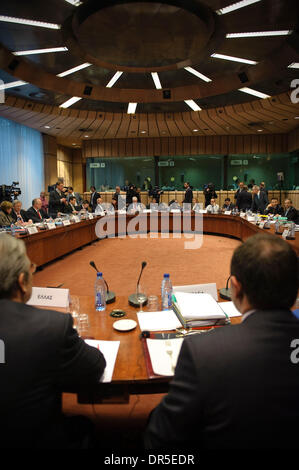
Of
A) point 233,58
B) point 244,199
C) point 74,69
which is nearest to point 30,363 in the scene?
point 233,58

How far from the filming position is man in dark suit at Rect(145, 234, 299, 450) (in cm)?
71

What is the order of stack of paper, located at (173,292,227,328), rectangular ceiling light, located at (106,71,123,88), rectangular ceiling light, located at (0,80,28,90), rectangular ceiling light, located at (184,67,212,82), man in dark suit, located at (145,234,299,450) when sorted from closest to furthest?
man in dark suit, located at (145,234,299,450), stack of paper, located at (173,292,227,328), rectangular ceiling light, located at (184,67,212,82), rectangular ceiling light, located at (106,71,123,88), rectangular ceiling light, located at (0,80,28,90)

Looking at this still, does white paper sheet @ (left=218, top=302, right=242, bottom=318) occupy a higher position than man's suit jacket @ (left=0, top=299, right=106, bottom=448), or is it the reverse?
man's suit jacket @ (left=0, top=299, right=106, bottom=448)

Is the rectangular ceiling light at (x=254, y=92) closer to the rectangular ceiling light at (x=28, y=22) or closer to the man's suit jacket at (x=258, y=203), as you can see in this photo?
the man's suit jacket at (x=258, y=203)

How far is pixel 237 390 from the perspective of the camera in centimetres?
71

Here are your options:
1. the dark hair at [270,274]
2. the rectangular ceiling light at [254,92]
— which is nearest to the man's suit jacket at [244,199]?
the rectangular ceiling light at [254,92]

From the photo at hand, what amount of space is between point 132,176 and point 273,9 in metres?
10.2

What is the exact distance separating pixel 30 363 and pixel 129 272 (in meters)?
4.13

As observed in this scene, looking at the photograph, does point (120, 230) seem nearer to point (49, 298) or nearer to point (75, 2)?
point (75, 2)

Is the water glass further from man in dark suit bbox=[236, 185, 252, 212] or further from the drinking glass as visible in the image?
man in dark suit bbox=[236, 185, 252, 212]

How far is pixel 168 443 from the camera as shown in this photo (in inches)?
30.8

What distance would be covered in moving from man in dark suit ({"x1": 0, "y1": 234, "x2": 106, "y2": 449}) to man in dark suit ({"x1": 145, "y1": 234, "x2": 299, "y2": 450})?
1.10 ft

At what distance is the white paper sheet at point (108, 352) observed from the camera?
1199 mm

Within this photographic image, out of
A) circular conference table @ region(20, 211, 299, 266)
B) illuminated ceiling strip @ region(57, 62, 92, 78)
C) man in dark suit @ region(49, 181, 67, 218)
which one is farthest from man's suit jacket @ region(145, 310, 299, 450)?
man in dark suit @ region(49, 181, 67, 218)
